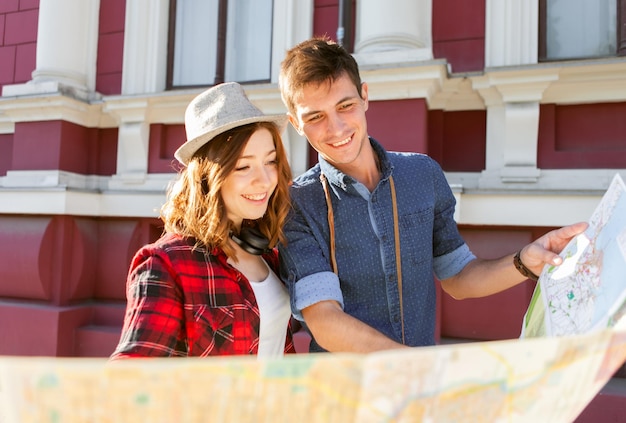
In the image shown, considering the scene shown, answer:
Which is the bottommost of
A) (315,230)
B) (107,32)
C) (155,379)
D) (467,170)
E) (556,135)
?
(155,379)

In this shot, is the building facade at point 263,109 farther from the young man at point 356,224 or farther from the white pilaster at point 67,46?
the young man at point 356,224

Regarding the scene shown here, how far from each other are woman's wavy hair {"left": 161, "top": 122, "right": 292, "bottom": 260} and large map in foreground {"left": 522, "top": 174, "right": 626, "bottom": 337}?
678mm

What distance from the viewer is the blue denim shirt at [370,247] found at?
1.34 metres

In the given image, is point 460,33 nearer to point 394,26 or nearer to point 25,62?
point 394,26

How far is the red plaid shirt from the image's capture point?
1.07 meters

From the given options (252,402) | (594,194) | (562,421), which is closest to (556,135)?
(594,194)

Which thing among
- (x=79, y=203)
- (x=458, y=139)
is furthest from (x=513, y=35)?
(x=79, y=203)

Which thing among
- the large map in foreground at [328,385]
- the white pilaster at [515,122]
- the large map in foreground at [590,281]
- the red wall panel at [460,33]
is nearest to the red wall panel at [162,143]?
the red wall panel at [460,33]

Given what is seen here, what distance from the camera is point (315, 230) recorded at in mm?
1360

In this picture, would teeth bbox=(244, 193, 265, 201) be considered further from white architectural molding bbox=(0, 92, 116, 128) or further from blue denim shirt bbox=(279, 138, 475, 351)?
white architectural molding bbox=(0, 92, 116, 128)

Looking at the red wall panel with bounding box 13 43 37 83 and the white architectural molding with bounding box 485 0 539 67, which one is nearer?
the white architectural molding with bounding box 485 0 539 67

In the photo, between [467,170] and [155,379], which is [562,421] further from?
[467,170]

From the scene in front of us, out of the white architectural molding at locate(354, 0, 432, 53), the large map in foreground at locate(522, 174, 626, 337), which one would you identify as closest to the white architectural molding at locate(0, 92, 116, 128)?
the white architectural molding at locate(354, 0, 432, 53)

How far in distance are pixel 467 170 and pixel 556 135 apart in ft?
1.81
